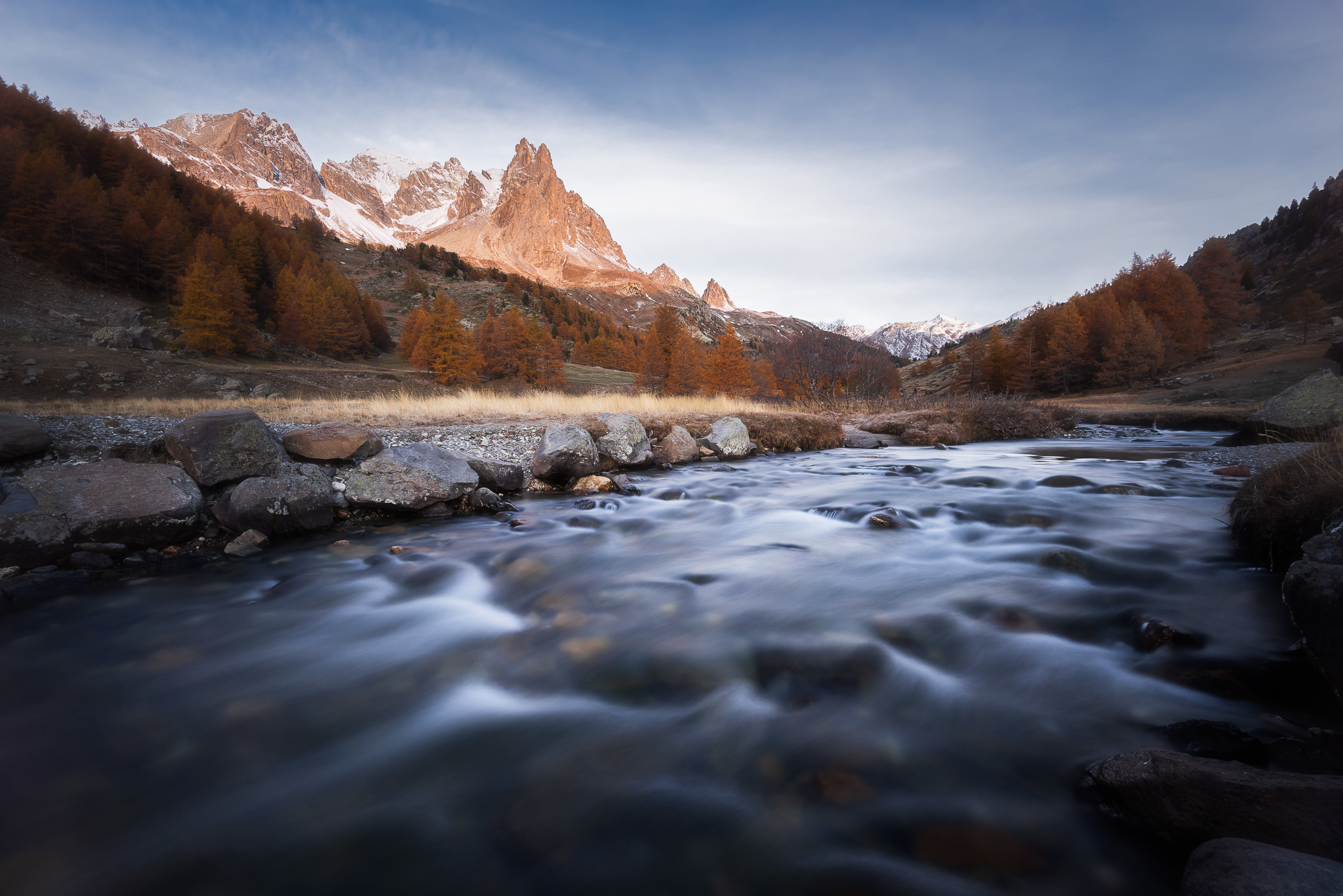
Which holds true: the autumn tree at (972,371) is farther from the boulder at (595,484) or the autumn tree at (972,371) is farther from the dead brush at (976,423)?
the boulder at (595,484)

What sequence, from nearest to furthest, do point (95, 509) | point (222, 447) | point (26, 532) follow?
point (26, 532)
point (95, 509)
point (222, 447)

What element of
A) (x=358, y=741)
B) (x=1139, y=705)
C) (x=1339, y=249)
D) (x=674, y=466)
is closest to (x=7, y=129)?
(x=674, y=466)

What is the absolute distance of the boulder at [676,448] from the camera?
35.7ft

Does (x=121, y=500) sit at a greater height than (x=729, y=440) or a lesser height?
lesser

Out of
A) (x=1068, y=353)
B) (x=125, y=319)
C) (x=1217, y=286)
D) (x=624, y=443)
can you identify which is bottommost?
(x=624, y=443)

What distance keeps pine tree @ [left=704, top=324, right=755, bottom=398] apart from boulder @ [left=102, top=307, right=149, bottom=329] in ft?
115

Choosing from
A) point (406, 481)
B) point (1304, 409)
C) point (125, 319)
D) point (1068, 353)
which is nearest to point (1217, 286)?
point (1068, 353)

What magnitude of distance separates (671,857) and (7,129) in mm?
73722

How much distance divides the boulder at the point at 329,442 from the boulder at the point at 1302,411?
46.4ft

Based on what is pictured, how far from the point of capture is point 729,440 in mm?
12062

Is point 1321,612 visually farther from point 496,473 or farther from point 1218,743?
point 496,473

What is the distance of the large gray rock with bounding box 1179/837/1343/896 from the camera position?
1.27m

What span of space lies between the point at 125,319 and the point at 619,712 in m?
45.4

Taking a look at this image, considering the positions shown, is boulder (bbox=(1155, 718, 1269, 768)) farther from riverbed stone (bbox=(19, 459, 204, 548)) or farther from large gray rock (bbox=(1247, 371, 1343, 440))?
large gray rock (bbox=(1247, 371, 1343, 440))
